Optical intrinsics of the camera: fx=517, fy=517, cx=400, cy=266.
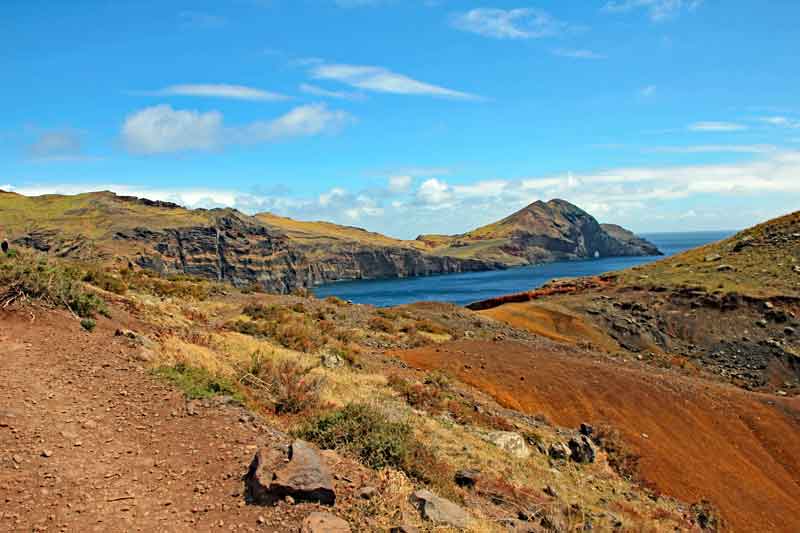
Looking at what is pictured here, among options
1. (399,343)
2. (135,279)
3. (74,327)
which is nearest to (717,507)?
(399,343)

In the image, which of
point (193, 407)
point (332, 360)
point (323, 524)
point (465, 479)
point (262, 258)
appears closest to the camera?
point (323, 524)

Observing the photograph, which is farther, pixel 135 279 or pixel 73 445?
pixel 135 279

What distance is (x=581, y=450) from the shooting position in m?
13.2

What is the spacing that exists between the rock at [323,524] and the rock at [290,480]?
31cm

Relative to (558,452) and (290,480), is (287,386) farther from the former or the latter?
(558,452)

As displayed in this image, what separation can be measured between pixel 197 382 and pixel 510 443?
23.7 feet

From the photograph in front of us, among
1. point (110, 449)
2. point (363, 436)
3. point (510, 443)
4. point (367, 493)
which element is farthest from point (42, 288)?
point (510, 443)

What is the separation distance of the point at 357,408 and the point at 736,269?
40071mm

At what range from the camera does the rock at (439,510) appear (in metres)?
6.24

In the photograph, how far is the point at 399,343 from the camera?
22781 mm

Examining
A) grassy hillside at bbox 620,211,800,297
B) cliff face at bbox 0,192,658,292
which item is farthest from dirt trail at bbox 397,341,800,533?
cliff face at bbox 0,192,658,292

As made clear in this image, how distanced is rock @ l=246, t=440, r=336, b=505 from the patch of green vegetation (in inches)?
96.3

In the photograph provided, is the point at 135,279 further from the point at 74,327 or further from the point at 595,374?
the point at 595,374

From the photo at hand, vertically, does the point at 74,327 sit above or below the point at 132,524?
above
